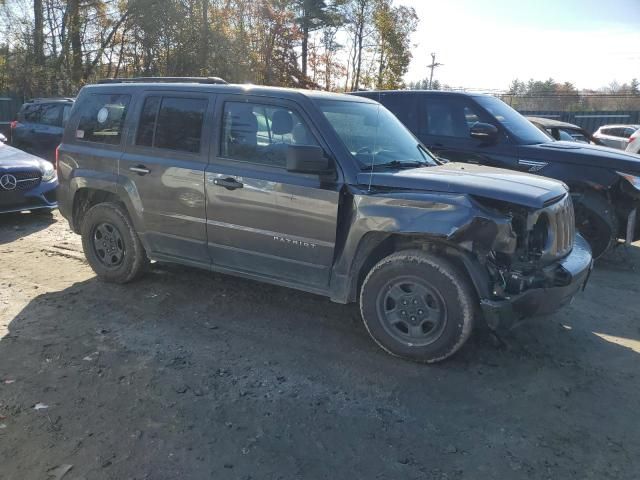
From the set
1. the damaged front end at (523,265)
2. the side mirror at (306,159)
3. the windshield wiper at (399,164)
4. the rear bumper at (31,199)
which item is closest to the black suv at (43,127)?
the rear bumper at (31,199)

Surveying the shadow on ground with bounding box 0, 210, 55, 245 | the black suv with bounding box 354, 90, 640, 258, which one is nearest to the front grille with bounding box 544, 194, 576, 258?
the black suv with bounding box 354, 90, 640, 258

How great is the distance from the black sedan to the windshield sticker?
2855 mm

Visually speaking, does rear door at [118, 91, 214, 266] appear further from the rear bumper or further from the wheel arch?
the rear bumper

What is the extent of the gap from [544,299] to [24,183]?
735 centimetres

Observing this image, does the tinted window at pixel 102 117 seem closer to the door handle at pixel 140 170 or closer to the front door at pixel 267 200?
the door handle at pixel 140 170

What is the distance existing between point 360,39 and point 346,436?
36752mm

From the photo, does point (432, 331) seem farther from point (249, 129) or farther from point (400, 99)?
point (400, 99)

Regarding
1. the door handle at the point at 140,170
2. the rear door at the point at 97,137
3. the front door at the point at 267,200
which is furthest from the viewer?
the rear door at the point at 97,137

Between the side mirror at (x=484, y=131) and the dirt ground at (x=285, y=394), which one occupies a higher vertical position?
the side mirror at (x=484, y=131)

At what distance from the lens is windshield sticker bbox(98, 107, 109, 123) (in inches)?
202

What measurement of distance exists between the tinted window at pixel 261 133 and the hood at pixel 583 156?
3.45m

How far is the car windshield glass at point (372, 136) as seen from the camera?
4105 mm

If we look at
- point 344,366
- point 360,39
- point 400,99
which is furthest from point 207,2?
point 344,366

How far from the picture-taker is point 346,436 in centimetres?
292
